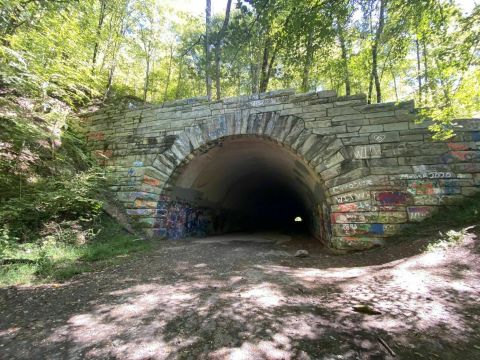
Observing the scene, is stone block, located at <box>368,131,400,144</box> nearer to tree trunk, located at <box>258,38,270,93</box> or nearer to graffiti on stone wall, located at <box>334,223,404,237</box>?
graffiti on stone wall, located at <box>334,223,404,237</box>

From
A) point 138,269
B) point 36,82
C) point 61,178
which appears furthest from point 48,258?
point 36,82

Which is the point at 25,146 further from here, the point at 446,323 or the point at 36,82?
the point at 446,323

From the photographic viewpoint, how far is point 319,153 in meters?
6.36

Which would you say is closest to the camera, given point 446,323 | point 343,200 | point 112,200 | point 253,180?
point 446,323

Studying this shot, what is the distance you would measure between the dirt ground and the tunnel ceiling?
12.4 ft

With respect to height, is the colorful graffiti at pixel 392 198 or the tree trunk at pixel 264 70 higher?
the tree trunk at pixel 264 70

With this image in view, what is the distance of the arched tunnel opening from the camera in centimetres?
786

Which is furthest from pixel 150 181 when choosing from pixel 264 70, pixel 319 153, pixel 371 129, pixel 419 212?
pixel 264 70

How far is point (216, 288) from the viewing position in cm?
367

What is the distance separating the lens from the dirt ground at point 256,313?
2127mm

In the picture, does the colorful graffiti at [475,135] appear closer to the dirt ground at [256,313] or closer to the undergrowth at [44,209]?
the dirt ground at [256,313]

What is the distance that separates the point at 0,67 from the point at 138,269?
168 inches

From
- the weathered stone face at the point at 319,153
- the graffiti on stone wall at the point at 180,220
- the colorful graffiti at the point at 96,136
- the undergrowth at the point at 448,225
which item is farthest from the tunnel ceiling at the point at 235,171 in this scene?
the colorful graffiti at the point at 96,136

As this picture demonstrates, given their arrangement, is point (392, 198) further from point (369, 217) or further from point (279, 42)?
point (279, 42)
